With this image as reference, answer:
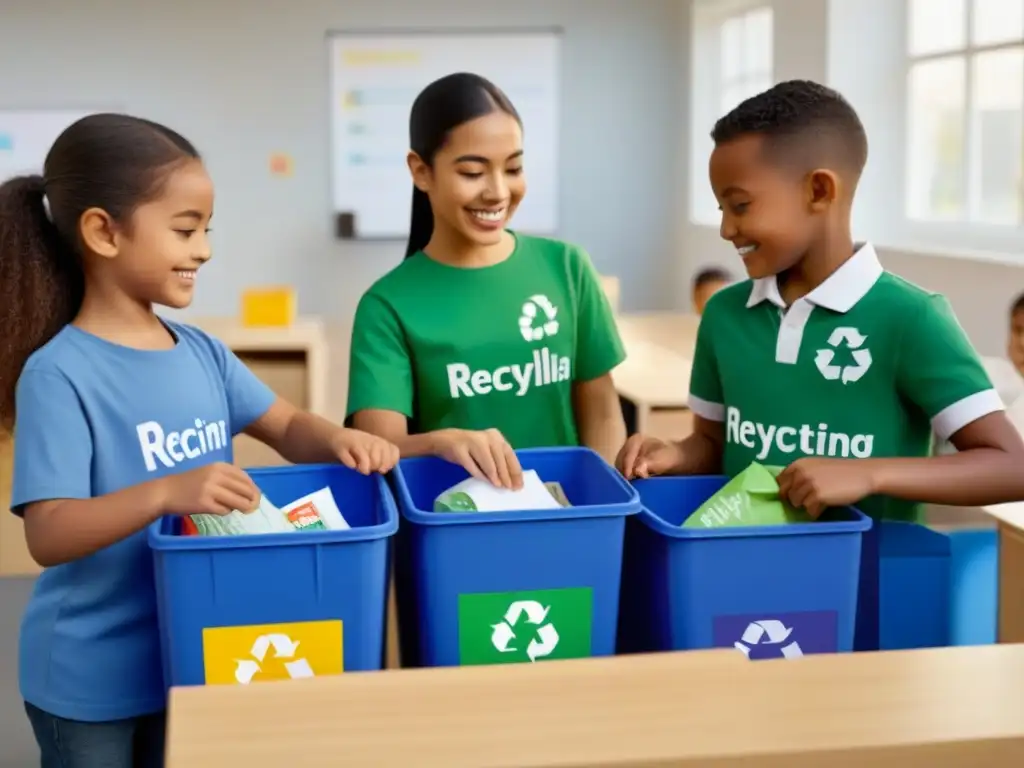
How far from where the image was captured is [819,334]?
141 cm

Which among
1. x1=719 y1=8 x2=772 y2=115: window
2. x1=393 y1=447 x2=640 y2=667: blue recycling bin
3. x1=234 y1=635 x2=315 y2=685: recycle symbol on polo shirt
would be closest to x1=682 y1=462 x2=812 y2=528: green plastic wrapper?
x1=393 y1=447 x2=640 y2=667: blue recycling bin

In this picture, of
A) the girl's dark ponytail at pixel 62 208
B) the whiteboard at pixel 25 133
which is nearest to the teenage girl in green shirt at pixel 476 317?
the girl's dark ponytail at pixel 62 208

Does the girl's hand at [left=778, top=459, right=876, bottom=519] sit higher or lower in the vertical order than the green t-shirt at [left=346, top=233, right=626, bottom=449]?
lower

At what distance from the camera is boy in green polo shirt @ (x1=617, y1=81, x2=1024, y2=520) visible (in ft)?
4.40

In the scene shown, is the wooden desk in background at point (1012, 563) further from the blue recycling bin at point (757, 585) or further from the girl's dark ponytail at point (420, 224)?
the girl's dark ponytail at point (420, 224)

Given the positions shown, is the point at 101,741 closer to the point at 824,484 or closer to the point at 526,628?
the point at 526,628

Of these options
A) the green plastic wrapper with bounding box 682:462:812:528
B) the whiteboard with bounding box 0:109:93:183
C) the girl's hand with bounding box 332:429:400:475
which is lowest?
the green plastic wrapper with bounding box 682:462:812:528

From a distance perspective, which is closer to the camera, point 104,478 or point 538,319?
point 104,478

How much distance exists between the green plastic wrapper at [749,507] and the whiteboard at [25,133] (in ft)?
20.8

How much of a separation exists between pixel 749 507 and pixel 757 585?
104mm

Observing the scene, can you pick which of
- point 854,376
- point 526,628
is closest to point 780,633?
point 526,628

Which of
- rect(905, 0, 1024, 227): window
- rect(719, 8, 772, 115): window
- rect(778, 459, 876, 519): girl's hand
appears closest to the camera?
rect(778, 459, 876, 519): girl's hand

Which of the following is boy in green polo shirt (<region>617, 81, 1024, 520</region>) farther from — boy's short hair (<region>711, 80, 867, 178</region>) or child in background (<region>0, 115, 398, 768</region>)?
child in background (<region>0, 115, 398, 768</region>)

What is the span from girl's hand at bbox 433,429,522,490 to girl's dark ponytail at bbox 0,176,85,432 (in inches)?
18.6
